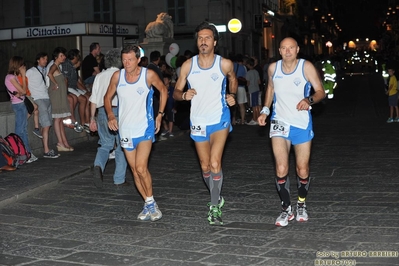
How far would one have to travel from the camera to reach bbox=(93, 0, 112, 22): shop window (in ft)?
135

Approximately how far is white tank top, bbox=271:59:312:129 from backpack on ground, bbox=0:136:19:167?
5.92 meters

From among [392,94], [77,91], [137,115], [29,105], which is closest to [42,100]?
[29,105]

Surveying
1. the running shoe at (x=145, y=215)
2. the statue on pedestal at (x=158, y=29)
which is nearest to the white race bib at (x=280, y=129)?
the running shoe at (x=145, y=215)

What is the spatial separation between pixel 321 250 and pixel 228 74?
2253mm

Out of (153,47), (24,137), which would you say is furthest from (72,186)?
(153,47)

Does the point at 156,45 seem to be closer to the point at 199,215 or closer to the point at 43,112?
the point at 43,112

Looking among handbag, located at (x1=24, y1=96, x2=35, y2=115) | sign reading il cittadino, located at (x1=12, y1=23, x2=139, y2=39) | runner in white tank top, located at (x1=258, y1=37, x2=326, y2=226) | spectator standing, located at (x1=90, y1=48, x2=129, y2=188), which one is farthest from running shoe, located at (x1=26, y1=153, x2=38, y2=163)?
sign reading il cittadino, located at (x1=12, y1=23, x2=139, y2=39)

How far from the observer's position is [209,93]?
307 inches

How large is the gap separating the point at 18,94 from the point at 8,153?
4.14 feet

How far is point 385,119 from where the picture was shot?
68.3 feet

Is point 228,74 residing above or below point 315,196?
above

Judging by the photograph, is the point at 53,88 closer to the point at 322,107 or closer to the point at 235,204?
the point at 235,204

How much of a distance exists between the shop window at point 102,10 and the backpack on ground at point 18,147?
1149 inches

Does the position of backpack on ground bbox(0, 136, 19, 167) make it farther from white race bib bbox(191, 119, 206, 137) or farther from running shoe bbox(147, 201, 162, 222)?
white race bib bbox(191, 119, 206, 137)
